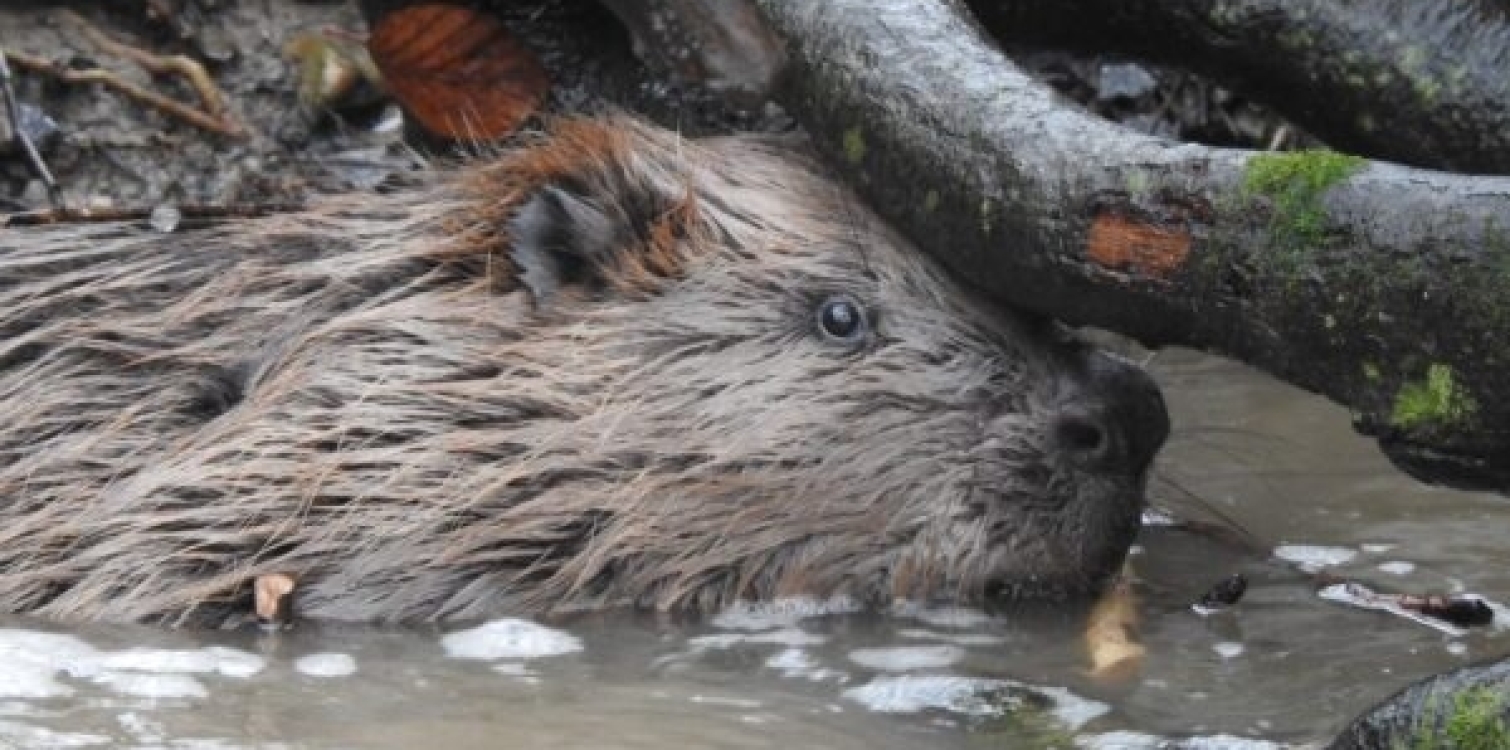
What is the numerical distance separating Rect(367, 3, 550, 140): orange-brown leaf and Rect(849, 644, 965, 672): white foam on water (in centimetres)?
194

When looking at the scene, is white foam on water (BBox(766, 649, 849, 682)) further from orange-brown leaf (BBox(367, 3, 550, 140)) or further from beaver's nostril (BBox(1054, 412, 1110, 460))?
orange-brown leaf (BBox(367, 3, 550, 140))

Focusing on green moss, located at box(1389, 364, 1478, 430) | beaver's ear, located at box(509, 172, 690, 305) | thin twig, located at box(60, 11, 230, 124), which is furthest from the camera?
thin twig, located at box(60, 11, 230, 124)

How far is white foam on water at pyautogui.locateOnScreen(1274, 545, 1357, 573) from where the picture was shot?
536 cm

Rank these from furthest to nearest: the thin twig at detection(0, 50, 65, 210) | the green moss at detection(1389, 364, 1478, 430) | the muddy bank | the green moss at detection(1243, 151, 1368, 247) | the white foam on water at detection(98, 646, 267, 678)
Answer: the muddy bank, the thin twig at detection(0, 50, 65, 210), the white foam on water at detection(98, 646, 267, 678), the green moss at detection(1243, 151, 1368, 247), the green moss at detection(1389, 364, 1478, 430)

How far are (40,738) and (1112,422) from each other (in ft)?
6.56

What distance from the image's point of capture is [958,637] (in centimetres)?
486

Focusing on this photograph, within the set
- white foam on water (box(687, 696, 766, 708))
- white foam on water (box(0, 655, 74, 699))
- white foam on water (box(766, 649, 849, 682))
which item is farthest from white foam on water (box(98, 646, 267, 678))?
white foam on water (box(766, 649, 849, 682))

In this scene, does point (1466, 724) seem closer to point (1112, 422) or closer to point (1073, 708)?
point (1073, 708)

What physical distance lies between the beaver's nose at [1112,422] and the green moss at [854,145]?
58 cm

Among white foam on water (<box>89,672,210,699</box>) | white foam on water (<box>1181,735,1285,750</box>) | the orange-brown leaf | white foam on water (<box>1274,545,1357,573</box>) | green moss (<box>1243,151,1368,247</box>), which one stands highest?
green moss (<box>1243,151,1368,247</box>)

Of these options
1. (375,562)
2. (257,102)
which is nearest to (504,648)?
(375,562)

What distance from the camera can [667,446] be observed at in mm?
5102

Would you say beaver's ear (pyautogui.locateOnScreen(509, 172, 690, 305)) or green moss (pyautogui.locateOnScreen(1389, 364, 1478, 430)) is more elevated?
green moss (pyautogui.locateOnScreen(1389, 364, 1478, 430))

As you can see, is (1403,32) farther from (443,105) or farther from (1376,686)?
(443,105)
